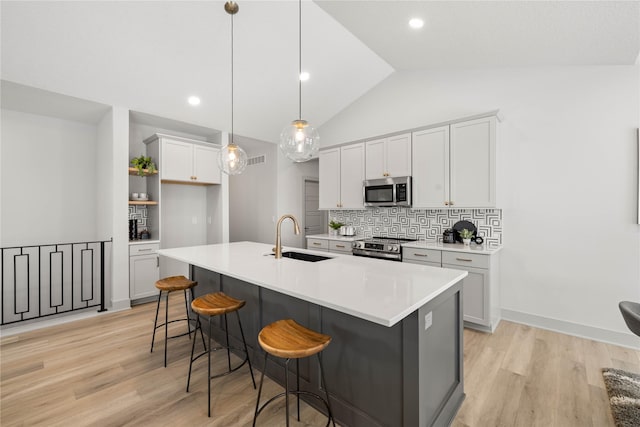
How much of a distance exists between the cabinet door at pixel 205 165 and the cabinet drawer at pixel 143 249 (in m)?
1.20

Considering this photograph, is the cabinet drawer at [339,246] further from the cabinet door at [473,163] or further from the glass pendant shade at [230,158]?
the glass pendant shade at [230,158]

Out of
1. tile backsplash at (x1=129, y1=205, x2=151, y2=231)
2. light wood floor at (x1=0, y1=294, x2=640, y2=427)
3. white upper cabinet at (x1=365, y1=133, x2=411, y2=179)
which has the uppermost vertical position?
white upper cabinet at (x1=365, y1=133, x2=411, y2=179)

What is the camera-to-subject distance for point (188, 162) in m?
4.57

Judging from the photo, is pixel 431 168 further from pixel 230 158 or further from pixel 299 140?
pixel 230 158

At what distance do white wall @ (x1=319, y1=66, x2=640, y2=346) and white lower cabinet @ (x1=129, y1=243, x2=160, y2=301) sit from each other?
4744mm

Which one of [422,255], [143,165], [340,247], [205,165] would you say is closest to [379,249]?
[422,255]

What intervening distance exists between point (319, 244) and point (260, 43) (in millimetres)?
3023

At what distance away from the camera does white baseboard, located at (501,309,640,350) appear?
281 cm

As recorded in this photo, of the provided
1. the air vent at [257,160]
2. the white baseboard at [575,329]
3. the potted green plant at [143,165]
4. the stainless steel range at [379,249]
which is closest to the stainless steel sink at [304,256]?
the stainless steel range at [379,249]

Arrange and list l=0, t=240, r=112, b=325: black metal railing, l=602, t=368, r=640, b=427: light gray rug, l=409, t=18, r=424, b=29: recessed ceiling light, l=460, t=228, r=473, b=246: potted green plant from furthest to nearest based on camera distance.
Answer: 1. l=0, t=240, r=112, b=325: black metal railing
2. l=460, t=228, r=473, b=246: potted green plant
3. l=409, t=18, r=424, b=29: recessed ceiling light
4. l=602, t=368, r=640, b=427: light gray rug

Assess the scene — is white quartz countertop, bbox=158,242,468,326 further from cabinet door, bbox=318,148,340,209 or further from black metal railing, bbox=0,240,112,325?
cabinet door, bbox=318,148,340,209

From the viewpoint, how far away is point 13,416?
6.22 ft

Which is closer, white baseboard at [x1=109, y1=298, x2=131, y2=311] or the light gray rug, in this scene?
the light gray rug

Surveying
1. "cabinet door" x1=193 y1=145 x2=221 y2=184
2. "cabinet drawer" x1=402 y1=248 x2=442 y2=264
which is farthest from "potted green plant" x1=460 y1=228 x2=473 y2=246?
"cabinet door" x1=193 y1=145 x2=221 y2=184
